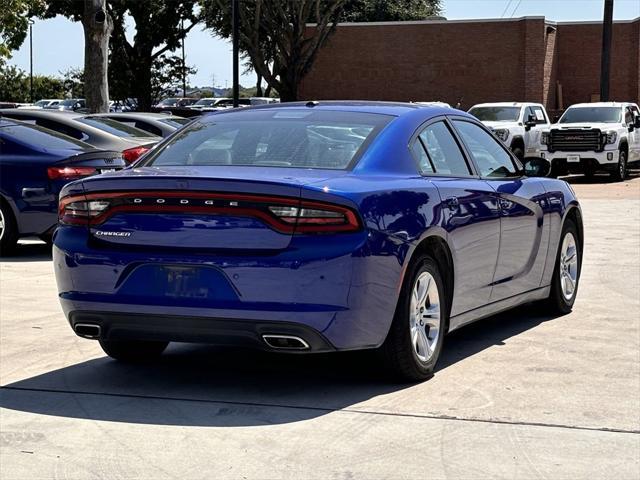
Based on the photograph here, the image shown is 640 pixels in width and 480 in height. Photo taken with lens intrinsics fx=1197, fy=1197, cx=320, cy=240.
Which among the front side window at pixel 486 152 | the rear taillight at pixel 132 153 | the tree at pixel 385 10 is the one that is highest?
the tree at pixel 385 10

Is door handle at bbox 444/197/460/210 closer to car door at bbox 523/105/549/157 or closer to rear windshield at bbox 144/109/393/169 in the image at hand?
rear windshield at bbox 144/109/393/169

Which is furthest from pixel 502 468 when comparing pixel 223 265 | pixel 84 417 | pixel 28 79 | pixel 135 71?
pixel 28 79

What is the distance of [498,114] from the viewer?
30.6m

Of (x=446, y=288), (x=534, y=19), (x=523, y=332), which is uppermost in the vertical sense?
(x=534, y=19)

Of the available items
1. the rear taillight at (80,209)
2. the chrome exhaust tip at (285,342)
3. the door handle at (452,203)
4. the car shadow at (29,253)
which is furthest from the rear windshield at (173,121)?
the chrome exhaust tip at (285,342)

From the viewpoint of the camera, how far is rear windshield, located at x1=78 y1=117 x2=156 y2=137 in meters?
16.2

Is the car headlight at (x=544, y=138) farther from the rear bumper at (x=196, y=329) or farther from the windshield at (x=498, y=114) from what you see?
the rear bumper at (x=196, y=329)

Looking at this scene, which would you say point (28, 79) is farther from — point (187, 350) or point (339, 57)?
point (187, 350)

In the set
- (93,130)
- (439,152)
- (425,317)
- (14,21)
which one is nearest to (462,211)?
(439,152)

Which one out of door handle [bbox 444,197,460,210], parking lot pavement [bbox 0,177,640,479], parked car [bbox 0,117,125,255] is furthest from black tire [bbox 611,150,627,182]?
door handle [bbox 444,197,460,210]

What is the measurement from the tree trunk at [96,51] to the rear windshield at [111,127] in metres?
12.2

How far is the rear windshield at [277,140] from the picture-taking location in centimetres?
667

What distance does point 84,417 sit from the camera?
5.96 meters

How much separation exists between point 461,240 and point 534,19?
43.5 metres
